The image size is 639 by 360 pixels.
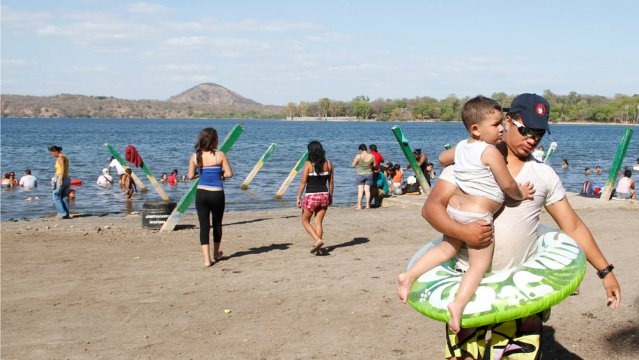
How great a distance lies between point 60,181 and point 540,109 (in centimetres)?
1398

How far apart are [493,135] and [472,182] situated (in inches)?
10.8

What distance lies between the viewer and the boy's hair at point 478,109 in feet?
12.3

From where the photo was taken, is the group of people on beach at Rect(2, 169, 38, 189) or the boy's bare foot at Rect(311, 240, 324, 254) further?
the group of people on beach at Rect(2, 169, 38, 189)

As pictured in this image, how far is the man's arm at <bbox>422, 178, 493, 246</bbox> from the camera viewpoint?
3.63m

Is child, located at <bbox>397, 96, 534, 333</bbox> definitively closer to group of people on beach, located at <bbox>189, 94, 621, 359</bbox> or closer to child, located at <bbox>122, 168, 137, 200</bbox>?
group of people on beach, located at <bbox>189, 94, 621, 359</bbox>

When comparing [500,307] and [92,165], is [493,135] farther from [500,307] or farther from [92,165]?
[92,165]

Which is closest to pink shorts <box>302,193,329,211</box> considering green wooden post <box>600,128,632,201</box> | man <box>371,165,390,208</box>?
man <box>371,165,390,208</box>

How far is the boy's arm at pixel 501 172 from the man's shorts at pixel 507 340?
27.6 inches

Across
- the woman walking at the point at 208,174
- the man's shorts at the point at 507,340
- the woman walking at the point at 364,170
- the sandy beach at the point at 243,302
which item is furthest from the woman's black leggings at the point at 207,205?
the woman walking at the point at 364,170

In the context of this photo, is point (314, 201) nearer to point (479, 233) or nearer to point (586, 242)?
point (586, 242)

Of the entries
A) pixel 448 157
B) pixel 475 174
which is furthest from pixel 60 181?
pixel 475 174

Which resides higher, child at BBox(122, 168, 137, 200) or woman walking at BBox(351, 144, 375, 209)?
woman walking at BBox(351, 144, 375, 209)

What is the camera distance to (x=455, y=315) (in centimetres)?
361

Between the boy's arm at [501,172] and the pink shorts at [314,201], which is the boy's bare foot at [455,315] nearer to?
the boy's arm at [501,172]
